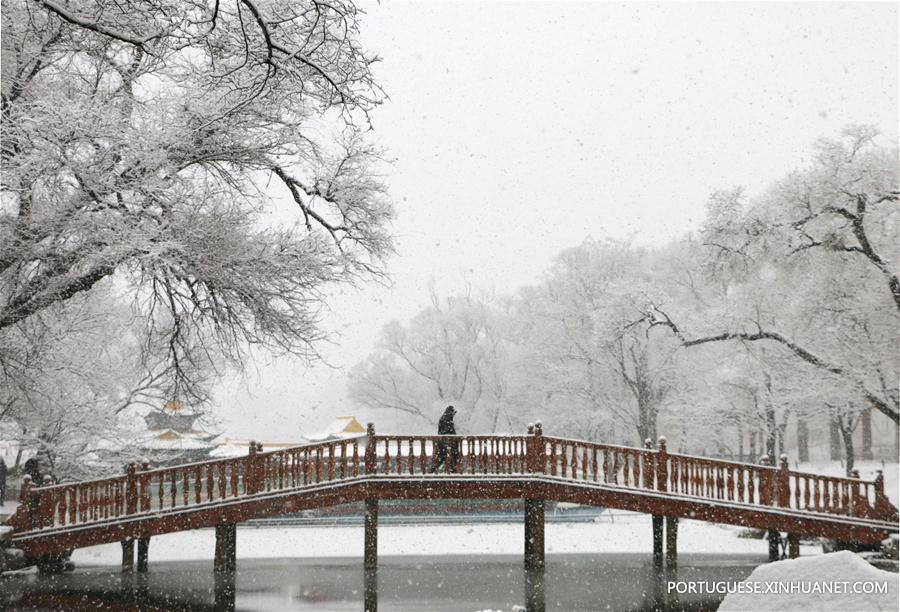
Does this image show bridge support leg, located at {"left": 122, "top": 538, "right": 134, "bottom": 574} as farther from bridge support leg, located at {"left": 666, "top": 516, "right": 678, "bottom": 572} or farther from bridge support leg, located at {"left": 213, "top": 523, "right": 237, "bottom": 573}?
bridge support leg, located at {"left": 666, "top": 516, "right": 678, "bottom": 572}

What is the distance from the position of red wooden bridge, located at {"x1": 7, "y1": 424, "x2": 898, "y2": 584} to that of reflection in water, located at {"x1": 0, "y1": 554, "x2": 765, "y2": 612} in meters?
0.88

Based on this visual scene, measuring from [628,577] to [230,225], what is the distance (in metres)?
10.5

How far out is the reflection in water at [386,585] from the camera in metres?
13.3

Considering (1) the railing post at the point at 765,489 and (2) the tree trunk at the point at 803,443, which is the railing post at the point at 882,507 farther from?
(2) the tree trunk at the point at 803,443

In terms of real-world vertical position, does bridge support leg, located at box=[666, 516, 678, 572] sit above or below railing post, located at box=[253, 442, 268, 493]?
below

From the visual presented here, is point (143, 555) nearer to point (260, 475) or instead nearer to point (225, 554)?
point (225, 554)

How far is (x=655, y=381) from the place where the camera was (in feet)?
108

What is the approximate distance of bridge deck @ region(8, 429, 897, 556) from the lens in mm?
14492

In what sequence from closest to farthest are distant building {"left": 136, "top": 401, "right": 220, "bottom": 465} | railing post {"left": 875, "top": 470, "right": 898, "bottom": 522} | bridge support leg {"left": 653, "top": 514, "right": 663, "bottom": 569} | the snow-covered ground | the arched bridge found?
the arched bridge, railing post {"left": 875, "top": 470, "right": 898, "bottom": 522}, bridge support leg {"left": 653, "top": 514, "right": 663, "bottom": 569}, the snow-covered ground, distant building {"left": 136, "top": 401, "right": 220, "bottom": 465}

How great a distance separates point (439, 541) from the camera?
2178 centimetres

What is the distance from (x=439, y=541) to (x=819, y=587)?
16.5 m

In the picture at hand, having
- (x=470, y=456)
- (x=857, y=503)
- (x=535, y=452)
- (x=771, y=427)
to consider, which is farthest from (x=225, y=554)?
(x=771, y=427)

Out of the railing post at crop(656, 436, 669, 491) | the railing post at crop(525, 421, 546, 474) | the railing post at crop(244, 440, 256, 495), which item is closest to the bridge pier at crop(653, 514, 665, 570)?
the railing post at crop(656, 436, 669, 491)

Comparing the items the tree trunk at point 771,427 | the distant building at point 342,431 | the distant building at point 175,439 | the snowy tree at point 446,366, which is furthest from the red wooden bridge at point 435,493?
the snowy tree at point 446,366
